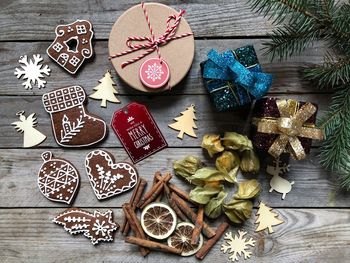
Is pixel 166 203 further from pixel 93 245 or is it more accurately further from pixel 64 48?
pixel 64 48

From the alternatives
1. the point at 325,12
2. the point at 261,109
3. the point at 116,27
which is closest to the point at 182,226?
the point at 261,109

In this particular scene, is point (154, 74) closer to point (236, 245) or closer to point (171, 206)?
point (171, 206)

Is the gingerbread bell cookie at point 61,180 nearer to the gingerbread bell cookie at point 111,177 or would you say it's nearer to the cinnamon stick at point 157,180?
the gingerbread bell cookie at point 111,177

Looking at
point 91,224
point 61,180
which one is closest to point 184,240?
point 91,224

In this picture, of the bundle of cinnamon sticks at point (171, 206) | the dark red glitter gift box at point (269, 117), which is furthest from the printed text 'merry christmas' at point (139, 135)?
the dark red glitter gift box at point (269, 117)

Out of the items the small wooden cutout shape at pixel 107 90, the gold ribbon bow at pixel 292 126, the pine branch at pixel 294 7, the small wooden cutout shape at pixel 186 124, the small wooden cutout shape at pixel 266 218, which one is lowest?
the small wooden cutout shape at pixel 266 218

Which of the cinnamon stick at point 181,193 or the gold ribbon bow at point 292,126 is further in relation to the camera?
the cinnamon stick at point 181,193

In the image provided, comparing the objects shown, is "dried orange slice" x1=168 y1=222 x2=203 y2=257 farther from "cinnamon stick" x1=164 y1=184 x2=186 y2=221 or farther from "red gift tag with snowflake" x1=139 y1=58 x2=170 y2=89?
"red gift tag with snowflake" x1=139 y1=58 x2=170 y2=89

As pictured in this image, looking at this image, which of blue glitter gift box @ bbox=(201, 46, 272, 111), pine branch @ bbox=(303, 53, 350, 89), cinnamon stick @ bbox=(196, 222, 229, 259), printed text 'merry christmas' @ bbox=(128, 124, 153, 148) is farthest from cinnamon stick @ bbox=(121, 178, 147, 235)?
pine branch @ bbox=(303, 53, 350, 89)
